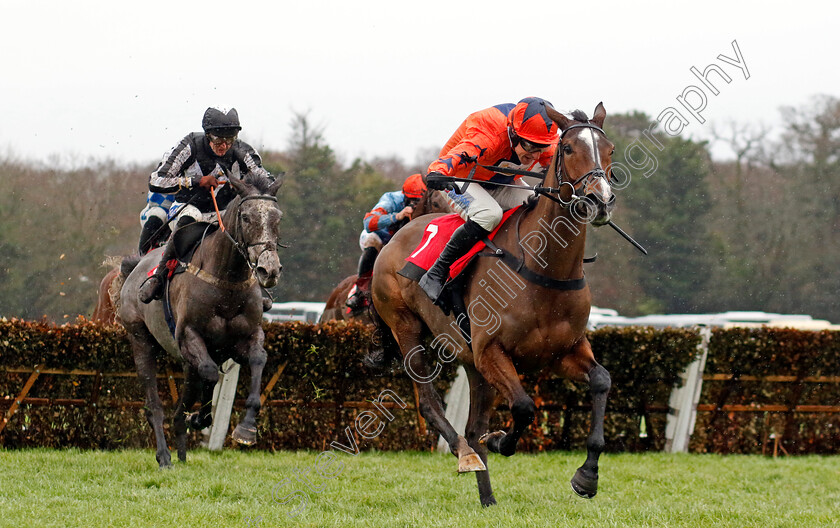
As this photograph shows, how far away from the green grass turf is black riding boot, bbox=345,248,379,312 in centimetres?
215

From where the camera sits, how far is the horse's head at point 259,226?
5895mm

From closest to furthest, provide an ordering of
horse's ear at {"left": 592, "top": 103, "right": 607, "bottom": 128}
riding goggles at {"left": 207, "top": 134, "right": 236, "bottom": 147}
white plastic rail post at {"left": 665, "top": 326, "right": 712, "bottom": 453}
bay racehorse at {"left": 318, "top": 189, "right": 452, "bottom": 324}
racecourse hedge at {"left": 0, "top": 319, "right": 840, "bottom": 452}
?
horse's ear at {"left": 592, "top": 103, "right": 607, "bottom": 128}
riding goggles at {"left": 207, "top": 134, "right": 236, "bottom": 147}
racecourse hedge at {"left": 0, "top": 319, "right": 840, "bottom": 452}
bay racehorse at {"left": 318, "top": 189, "right": 452, "bottom": 324}
white plastic rail post at {"left": 665, "top": 326, "right": 712, "bottom": 453}

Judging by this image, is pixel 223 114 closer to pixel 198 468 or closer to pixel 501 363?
pixel 198 468

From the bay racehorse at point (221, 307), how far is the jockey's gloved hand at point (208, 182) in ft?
1.07

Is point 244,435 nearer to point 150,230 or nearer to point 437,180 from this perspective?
point 437,180

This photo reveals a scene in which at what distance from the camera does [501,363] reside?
525cm

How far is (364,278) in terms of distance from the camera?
32.7 feet

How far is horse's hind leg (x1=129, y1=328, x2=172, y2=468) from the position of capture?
24.2ft

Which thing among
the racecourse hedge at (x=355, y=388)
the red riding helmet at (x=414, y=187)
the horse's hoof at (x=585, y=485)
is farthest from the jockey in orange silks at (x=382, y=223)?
the horse's hoof at (x=585, y=485)

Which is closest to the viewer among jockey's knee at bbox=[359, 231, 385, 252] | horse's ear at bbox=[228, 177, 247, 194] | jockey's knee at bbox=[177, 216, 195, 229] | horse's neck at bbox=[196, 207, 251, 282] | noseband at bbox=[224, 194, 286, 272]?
noseband at bbox=[224, 194, 286, 272]

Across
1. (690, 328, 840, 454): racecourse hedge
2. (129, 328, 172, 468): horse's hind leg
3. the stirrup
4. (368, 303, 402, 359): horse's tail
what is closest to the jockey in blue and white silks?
(129, 328, 172, 468): horse's hind leg

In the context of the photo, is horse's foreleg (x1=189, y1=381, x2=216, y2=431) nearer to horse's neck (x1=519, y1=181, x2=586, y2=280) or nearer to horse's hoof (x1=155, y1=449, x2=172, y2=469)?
horse's hoof (x1=155, y1=449, x2=172, y2=469)

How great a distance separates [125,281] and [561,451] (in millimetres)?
4340

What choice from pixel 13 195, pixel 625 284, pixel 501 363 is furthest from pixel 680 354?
pixel 625 284
